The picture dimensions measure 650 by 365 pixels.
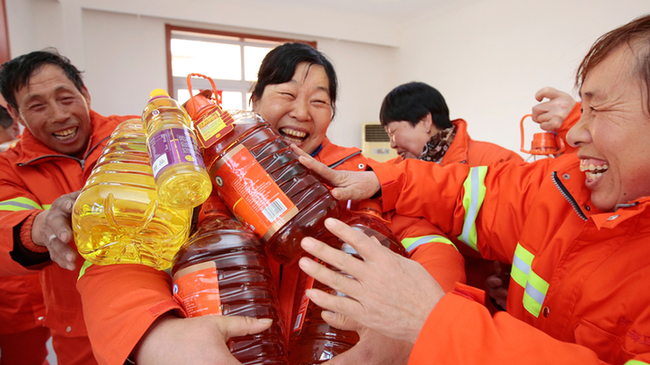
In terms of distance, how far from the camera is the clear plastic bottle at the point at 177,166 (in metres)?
0.72

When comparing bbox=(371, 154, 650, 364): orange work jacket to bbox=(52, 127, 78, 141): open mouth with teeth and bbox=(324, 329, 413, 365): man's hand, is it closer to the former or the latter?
bbox=(324, 329, 413, 365): man's hand

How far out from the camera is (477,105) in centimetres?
546

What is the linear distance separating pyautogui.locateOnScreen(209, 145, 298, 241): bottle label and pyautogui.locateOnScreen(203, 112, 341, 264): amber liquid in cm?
3

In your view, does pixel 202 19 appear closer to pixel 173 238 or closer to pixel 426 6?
pixel 426 6

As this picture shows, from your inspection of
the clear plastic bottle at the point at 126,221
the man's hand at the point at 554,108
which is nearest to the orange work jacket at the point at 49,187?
the clear plastic bottle at the point at 126,221

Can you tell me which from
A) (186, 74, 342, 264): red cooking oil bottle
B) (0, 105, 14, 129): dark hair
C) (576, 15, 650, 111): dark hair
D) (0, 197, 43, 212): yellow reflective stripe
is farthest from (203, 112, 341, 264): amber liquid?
(0, 105, 14, 129): dark hair

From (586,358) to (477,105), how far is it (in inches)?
213

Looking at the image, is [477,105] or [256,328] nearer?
[256,328]

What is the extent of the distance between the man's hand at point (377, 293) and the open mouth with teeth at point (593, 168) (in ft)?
Result: 1.72

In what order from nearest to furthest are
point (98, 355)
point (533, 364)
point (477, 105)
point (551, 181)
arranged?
point (533, 364), point (98, 355), point (551, 181), point (477, 105)

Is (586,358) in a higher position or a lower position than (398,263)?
lower

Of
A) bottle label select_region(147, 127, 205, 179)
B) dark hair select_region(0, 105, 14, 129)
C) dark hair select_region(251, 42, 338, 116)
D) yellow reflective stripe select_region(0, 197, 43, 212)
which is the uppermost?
dark hair select_region(251, 42, 338, 116)

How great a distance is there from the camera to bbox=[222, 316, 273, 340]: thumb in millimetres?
678

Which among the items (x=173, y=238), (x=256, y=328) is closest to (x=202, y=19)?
(x=173, y=238)
